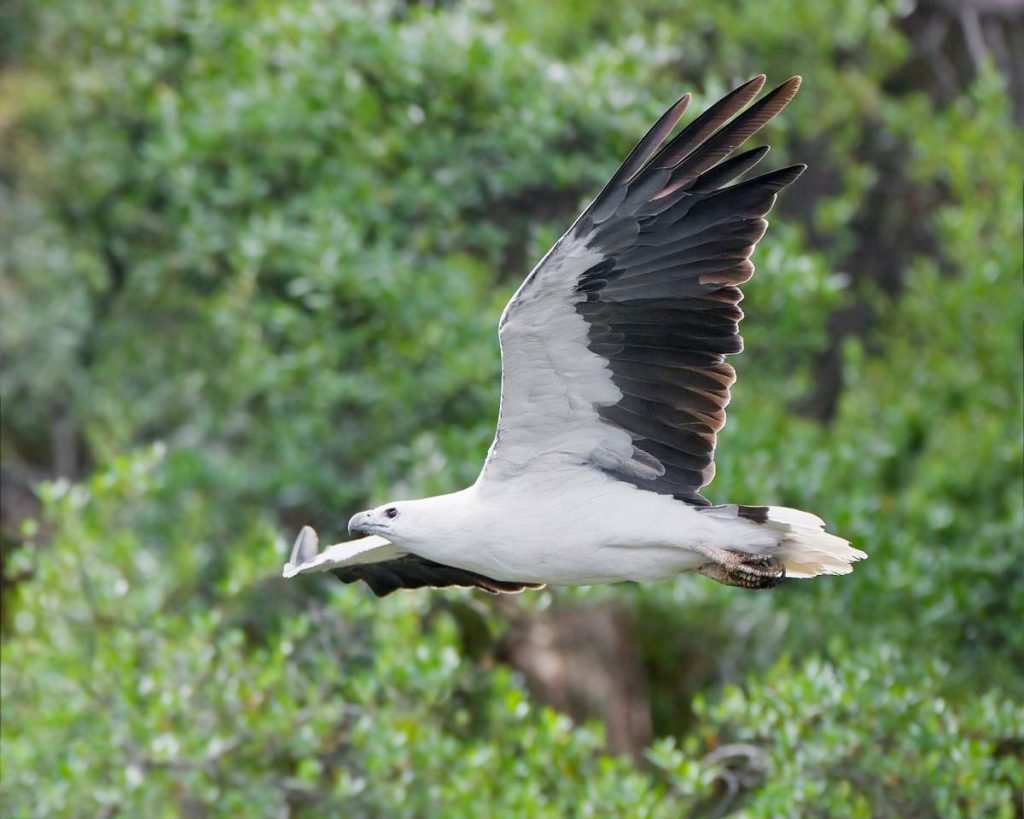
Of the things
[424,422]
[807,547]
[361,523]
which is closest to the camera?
[807,547]

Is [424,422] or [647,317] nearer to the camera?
[647,317]

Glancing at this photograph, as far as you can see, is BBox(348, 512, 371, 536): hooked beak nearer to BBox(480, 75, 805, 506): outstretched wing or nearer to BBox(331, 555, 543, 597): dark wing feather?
BBox(480, 75, 805, 506): outstretched wing

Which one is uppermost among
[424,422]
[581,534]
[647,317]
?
[647,317]

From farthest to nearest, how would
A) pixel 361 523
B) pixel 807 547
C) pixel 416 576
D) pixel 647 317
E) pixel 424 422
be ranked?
1. pixel 424 422
2. pixel 416 576
3. pixel 361 523
4. pixel 807 547
5. pixel 647 317

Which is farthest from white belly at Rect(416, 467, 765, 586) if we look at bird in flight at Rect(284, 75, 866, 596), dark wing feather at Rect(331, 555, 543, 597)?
dark wing feather at Rect(331, 555, 543, 597)

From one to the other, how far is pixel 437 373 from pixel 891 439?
278cm

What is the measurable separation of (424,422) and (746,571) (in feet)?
12.2

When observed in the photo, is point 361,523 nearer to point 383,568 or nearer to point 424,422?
point 383,568

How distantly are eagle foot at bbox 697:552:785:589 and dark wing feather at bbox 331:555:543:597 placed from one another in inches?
37.2

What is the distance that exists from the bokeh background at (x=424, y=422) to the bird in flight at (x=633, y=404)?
1393 mm

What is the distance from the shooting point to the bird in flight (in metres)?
4.86

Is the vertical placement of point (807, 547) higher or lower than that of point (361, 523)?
higher

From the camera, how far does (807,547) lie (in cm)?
516

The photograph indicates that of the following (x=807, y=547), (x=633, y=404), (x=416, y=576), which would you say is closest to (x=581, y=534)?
(x=633, y=404)
